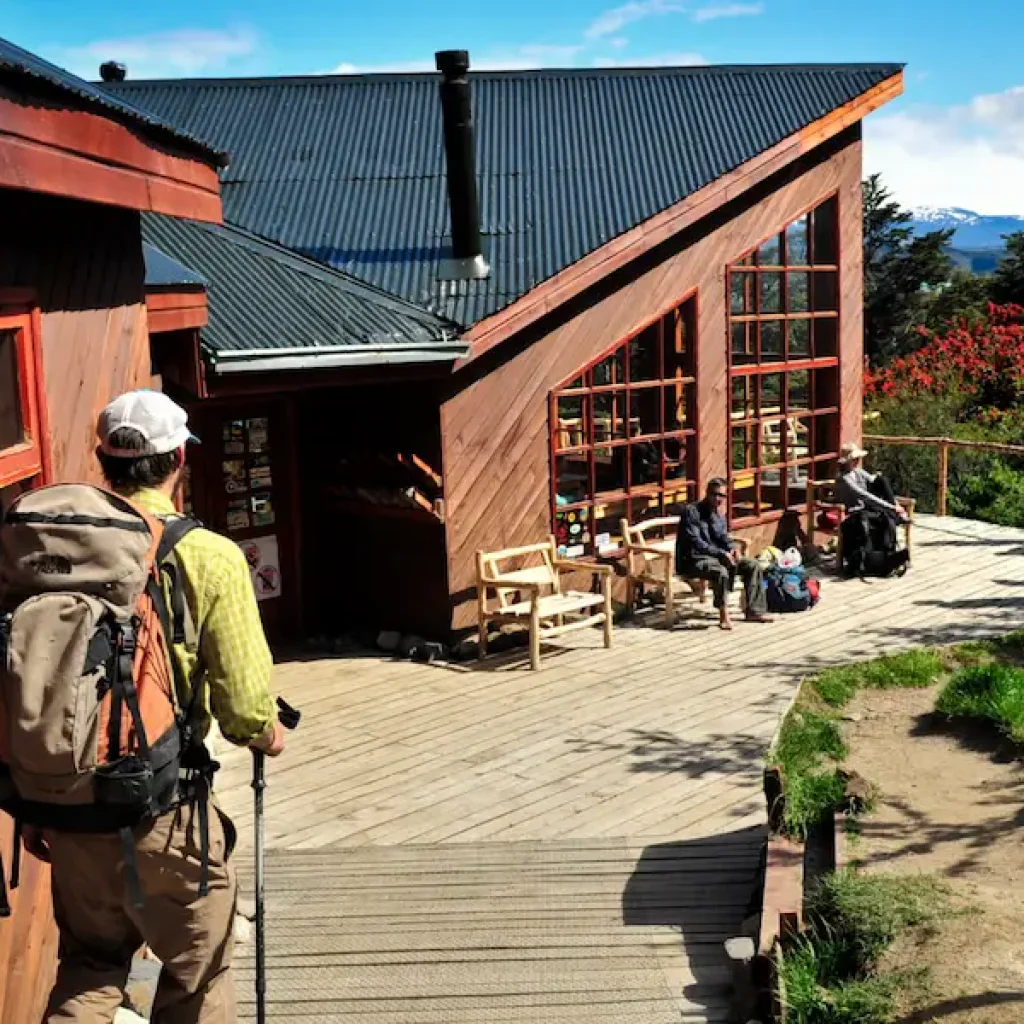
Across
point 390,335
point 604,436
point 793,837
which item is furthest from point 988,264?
point 793,837

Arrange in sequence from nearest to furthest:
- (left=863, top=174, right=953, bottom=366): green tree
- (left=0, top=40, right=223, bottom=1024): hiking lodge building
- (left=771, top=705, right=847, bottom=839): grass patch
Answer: (left=0, top=40, right=223, bottom=1024): hiking lodge building < (left=771, top=705, right=847, bottom=839): grass patch < (left=863, top=174, right=953, bottom=366): green tree

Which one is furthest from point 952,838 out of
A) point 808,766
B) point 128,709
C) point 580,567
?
point 580,567

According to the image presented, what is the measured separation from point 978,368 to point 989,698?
14021mm

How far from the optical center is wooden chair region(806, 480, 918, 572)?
12773 millimetres

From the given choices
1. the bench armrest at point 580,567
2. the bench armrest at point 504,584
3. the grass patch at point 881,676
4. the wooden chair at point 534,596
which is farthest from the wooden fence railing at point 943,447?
the bench armrest at point 504,584

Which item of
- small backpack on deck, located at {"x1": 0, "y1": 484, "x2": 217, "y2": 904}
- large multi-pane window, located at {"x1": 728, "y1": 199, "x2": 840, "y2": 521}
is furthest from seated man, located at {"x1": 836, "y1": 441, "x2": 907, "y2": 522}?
small backpack on deck, located at {"x1": 0, "y1": 484, "x2": 217, "y2": 904}

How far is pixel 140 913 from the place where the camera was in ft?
10.2

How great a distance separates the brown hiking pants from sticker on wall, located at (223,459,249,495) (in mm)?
7282

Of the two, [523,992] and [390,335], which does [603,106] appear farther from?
[523,992]

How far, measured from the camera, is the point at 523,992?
5039 mm

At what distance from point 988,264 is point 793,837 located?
56.2 meters

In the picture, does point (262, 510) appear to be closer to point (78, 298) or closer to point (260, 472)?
point (260, 472)

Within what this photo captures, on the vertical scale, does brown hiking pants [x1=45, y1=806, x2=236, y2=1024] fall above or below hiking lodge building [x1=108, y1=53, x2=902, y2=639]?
below

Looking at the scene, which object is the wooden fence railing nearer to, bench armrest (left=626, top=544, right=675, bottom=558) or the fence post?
the fence post
